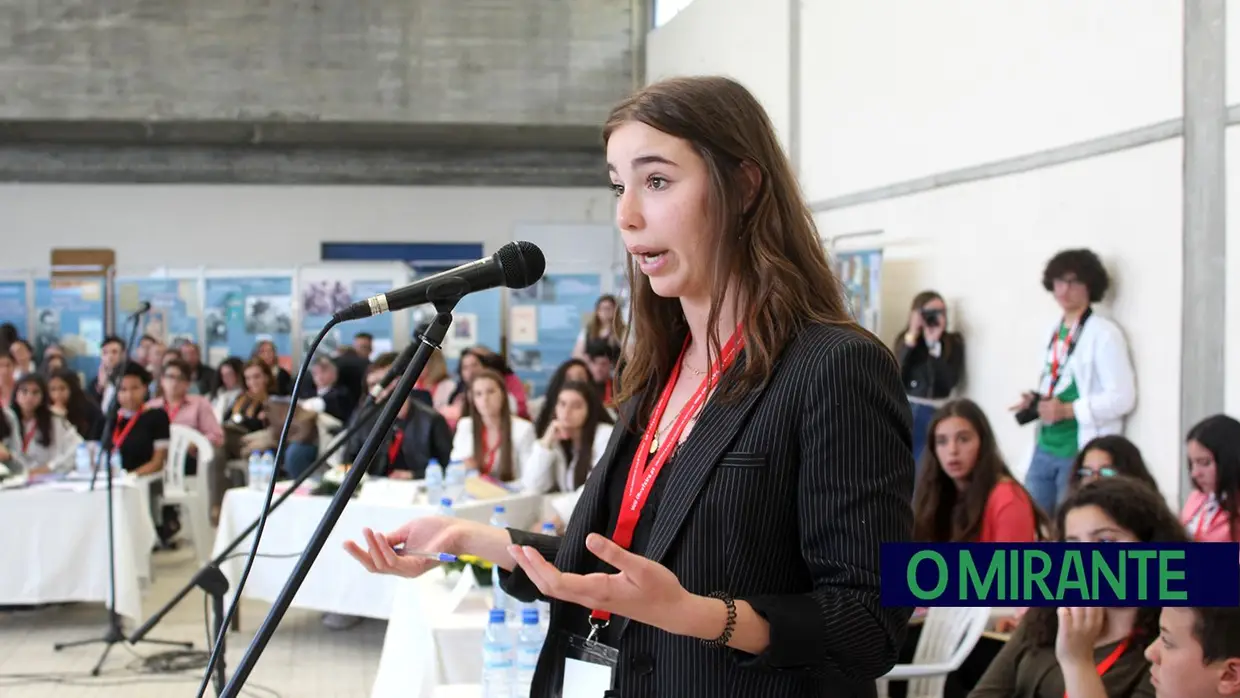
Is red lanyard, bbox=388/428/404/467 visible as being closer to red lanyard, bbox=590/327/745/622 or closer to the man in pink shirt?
the man in pink shirt

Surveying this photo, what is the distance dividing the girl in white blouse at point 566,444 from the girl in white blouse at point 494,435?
0.36m

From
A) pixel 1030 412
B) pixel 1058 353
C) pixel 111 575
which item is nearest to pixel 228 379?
pixel 111 575

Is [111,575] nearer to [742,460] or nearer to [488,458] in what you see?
[488,458]

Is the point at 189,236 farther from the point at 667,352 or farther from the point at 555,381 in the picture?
the point at 667,352

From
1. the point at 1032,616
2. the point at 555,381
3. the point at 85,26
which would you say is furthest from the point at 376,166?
the point at 1032,616

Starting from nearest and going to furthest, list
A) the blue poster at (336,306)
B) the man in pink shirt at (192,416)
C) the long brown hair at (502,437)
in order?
the long brown hair at (502,437), the man in pink shirt at (192,416), the blue poster at (336,306)

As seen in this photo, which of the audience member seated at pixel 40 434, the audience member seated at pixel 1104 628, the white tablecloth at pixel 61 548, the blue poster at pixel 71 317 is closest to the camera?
the audience member seated at pixel 1104 628

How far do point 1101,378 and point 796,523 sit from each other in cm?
412

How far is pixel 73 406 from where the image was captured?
7648 millimetres

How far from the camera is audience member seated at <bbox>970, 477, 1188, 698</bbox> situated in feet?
7.28

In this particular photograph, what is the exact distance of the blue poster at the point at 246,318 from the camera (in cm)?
1071

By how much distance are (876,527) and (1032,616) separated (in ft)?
5.42

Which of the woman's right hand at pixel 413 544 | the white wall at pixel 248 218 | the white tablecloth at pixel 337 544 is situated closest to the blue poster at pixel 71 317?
the white wall at pixel 248 218

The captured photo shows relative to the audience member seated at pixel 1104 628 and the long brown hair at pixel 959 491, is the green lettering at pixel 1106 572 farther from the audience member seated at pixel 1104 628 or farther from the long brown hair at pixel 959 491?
the long brown hair at pixel 959 491
